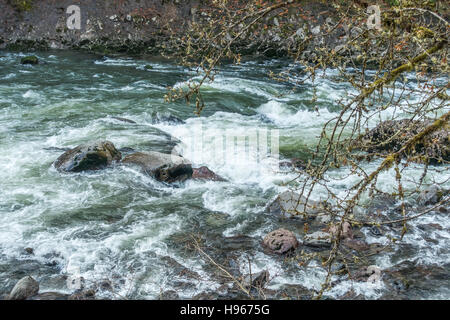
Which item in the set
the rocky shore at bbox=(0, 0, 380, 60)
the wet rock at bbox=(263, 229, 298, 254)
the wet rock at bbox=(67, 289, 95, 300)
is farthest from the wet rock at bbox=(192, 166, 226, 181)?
the rocky shore at bbox=(0, 0, 380, 60)

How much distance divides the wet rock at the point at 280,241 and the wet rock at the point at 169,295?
1551mm

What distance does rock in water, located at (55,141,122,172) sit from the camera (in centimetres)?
876

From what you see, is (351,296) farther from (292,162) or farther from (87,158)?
(87,158)

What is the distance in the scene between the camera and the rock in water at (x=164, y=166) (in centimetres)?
855

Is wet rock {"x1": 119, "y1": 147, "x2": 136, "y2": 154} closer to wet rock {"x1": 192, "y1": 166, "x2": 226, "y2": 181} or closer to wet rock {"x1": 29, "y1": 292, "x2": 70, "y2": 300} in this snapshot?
wet rock {"x1": 192, "y1": 166, "x2": 226, "y2": 181}

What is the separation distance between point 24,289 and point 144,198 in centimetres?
285

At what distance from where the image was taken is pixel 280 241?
21.1 ft

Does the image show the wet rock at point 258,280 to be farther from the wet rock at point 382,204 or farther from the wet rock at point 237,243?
the wet rock at point 382,204

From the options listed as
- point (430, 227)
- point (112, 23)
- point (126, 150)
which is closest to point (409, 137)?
point (430, 227)

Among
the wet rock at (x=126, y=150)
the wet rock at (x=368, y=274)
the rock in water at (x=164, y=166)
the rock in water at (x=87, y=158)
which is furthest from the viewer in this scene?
the wet rock at (x=126, y=150)

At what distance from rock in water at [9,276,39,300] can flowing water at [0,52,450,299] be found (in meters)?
0.14

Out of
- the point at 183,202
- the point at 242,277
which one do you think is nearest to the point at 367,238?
the point at 242,277

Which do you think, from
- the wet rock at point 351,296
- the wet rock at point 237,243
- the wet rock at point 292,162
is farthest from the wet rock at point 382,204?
the wet rock at point 351,296

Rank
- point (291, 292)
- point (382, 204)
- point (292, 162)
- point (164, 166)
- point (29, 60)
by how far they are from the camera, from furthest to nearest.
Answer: point (29, 60) → point (292, 162) → point (164, 166) → point (382, 204) → point (291, 292)
